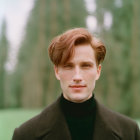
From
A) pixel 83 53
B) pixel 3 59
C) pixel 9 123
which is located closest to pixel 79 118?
pixel 83 53

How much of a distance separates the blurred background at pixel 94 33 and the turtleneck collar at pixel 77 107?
18.1 meters

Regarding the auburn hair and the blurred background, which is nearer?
the auburn hair

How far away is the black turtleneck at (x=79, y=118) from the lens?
247 centimetres

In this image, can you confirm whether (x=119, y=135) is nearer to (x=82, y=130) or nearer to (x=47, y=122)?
(x=82, y=130)

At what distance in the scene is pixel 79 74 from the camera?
2.39 meters

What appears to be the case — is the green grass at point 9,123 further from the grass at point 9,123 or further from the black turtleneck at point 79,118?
the black turtleneck at point 79,118

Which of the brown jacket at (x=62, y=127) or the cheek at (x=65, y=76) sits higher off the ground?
the cheek at (x=65, y=76)

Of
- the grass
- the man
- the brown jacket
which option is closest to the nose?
the man

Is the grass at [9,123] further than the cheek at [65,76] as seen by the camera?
Yes

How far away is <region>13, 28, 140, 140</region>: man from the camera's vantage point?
2.40 meters

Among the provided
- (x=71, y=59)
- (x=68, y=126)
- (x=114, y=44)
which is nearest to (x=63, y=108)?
(x=68, y=126)

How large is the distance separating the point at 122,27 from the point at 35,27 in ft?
17.4

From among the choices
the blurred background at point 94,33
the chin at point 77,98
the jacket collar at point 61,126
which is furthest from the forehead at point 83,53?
the blurred background at point 94,33

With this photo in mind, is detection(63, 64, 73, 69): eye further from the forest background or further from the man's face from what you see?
the forest background
